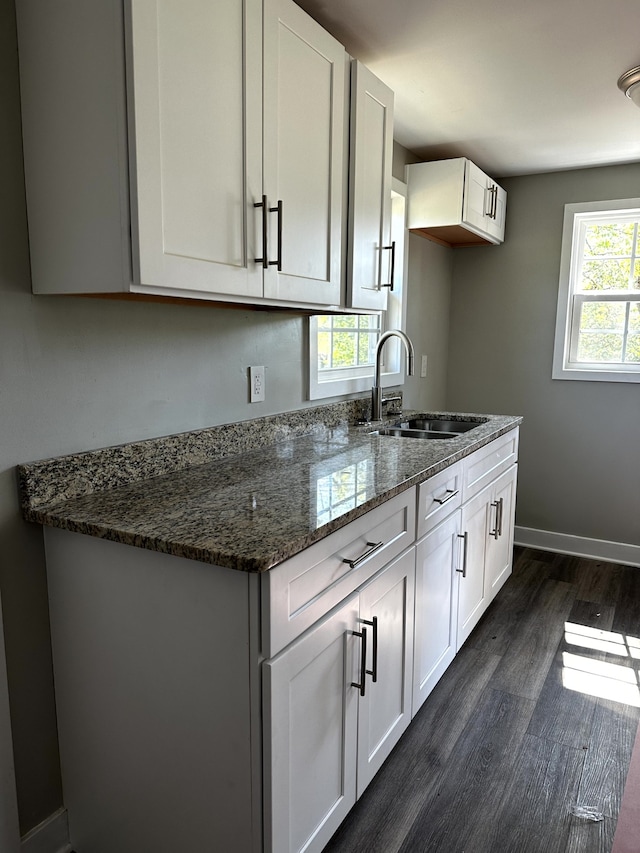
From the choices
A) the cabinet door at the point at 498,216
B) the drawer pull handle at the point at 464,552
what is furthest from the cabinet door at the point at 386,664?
the cabinet door at the point at 498,216

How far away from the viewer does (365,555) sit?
1495 mm

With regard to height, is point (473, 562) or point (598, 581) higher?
point (473, 562)

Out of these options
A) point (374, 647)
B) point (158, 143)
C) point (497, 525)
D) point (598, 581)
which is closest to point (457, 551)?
point (497, 525)

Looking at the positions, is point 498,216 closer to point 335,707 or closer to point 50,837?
point 335,707

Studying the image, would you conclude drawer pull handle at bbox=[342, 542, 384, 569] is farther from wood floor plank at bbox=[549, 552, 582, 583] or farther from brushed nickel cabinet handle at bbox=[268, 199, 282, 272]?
wood floor plank at bbox=[549, 552, 582, 583]

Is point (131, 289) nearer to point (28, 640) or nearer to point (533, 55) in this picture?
point (28, 640)

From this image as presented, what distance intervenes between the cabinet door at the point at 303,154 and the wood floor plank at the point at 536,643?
160 centimetres

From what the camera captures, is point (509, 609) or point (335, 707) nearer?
point (335, 707)

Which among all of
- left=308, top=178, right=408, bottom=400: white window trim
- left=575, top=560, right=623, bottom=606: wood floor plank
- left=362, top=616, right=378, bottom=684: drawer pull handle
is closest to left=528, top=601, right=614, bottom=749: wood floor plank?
left=575, top=560, right=623, bottom=606: wood floor plank

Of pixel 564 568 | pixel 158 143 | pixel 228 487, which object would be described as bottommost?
pixel 564 568

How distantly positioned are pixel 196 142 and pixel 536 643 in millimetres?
2373

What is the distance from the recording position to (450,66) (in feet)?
7.12

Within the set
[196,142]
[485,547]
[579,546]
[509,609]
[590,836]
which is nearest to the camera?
[196,142]

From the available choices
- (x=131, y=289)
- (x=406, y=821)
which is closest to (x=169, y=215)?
(x=131, y=289)
